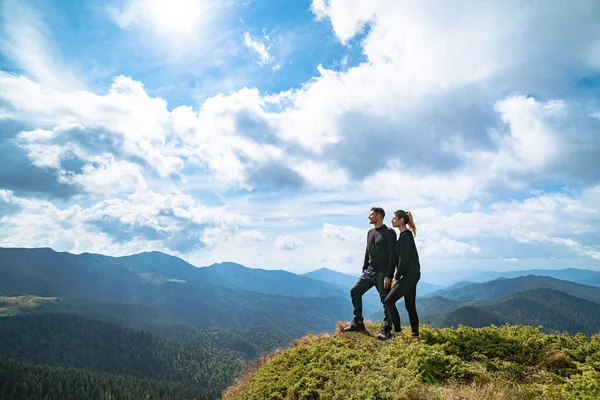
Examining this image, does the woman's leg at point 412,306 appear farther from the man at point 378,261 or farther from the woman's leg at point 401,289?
the man at point 378,261

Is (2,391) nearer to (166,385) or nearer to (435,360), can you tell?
(166,385)

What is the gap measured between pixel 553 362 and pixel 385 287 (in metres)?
3.77

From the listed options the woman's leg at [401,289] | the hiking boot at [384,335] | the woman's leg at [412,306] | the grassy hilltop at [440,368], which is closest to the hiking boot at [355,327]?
the grassy hilltop at [440,368]

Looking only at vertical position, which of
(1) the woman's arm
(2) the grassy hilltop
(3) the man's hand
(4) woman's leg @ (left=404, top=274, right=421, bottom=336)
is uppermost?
(1) the woman's arm

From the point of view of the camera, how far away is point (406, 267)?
28.6ft

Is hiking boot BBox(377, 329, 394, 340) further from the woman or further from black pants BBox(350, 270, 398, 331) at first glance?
the woman

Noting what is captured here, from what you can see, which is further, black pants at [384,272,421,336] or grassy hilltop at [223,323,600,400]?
black pants at [384,272,421,336]

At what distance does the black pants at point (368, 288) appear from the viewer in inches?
378

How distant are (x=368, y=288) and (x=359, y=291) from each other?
56 centimetres

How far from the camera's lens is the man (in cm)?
948

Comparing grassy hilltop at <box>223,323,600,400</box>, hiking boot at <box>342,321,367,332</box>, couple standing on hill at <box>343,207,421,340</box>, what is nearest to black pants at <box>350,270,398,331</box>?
couple standing on hill at <box>343,207,421,340</box>

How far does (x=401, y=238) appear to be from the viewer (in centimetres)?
881

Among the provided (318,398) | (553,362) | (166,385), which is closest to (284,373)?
(318,398)

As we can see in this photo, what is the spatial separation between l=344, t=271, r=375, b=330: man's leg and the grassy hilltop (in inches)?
37.2
